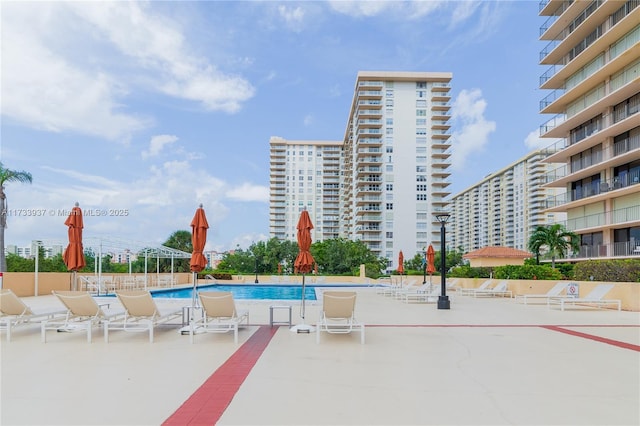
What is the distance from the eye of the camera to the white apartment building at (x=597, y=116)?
2635 cm

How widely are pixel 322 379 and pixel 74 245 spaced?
7.23 m

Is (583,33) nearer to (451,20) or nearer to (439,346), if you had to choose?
(451,20)

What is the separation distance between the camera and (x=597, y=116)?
1187 inches

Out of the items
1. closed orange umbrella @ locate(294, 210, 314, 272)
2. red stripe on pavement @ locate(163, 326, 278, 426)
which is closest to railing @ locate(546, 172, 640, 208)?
closed orange umbrella @ locate(294, 210, 314, 272)

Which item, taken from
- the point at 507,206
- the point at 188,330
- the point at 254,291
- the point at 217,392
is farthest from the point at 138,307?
the point at 507,206

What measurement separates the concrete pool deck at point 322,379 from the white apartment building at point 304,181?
291ft

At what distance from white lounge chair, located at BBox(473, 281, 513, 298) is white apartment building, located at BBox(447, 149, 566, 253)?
75.0 metres

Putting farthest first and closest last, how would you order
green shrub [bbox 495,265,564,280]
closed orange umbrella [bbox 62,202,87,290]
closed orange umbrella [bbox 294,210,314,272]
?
green shrub [bbox 495,265,564,280], closed orange umbrella [bbox 62,202,87,290], closed orange umbrella [bbox 294,210,314,272]

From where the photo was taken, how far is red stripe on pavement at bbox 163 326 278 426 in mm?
3832

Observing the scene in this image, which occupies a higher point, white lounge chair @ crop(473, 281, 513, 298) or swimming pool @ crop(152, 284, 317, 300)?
white lounge chair @ crop(473, 281, 513, 298)

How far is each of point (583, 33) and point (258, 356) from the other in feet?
115

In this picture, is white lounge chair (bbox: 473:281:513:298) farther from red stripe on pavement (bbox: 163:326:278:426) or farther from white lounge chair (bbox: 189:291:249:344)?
red stripe on pavement (bbox: 163:326:278:426)

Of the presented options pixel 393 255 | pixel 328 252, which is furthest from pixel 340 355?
pixel 393 255

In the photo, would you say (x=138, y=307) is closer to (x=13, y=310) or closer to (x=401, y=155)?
(x=13, y=310)
